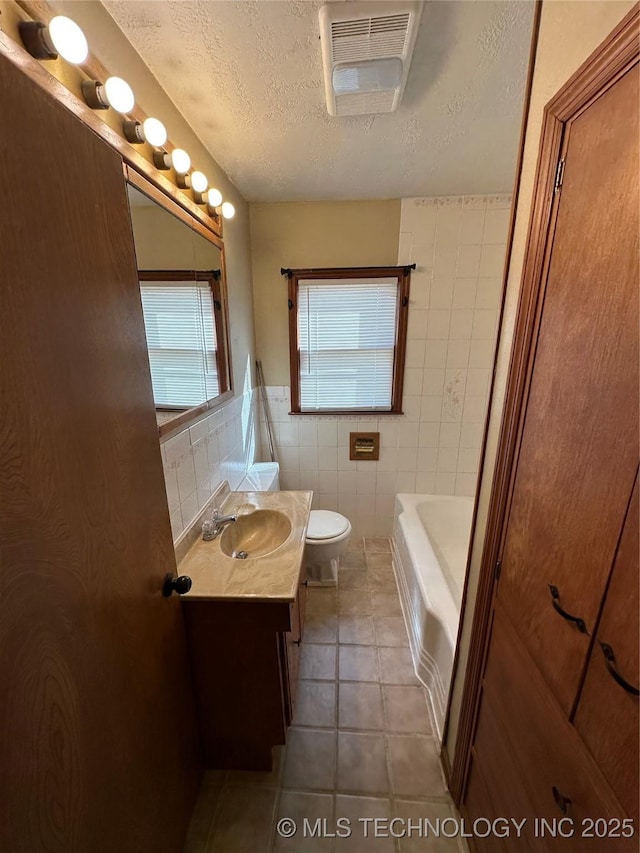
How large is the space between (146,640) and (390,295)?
91.6 inches

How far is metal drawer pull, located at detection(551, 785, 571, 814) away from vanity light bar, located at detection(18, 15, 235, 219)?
1.86 m

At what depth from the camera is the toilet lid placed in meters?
2.16

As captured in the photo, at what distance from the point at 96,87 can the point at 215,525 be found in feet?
4.78

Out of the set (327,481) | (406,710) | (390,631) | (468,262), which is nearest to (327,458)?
(327,481)

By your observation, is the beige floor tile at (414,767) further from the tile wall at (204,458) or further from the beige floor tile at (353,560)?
the tile wall at (204,458)

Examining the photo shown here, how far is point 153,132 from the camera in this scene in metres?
1.06

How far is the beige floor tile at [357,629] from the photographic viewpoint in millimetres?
1906

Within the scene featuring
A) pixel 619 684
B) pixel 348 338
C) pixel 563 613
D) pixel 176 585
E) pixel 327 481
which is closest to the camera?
pixel 619 684

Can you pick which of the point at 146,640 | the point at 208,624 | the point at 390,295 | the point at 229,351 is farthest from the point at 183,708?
the point at 390,295

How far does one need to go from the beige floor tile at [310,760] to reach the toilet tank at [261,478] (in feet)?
3.83

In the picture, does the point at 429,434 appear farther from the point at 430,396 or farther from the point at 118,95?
the point at 118,95

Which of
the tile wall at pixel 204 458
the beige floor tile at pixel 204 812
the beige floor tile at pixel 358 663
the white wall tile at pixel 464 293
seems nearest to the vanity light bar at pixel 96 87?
the tile wall at pixel 204 458

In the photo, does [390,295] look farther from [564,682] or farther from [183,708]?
[183,708]

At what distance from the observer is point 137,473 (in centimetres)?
84
